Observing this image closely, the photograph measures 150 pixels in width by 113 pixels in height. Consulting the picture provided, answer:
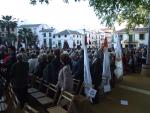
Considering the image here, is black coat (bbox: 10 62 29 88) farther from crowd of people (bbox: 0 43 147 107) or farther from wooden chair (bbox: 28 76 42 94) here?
wooden chair (bbox: 28 76 42 94)

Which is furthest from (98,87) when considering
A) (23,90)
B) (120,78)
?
(120,78)

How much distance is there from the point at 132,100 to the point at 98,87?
1.29 m

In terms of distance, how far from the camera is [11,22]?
2918 inches

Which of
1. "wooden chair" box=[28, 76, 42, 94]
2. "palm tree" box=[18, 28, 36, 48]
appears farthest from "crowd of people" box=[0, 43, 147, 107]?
"palm tree" box=[18, 28, 36, 48]

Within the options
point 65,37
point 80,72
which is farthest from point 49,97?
point 65,37

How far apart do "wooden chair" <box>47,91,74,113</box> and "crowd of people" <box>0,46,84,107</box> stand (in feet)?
0.75

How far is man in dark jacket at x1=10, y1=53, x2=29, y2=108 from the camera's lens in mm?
7516

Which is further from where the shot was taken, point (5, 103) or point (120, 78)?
point (120, 78)

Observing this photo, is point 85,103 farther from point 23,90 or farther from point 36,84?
point 36,84

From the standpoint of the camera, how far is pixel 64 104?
23.9 feet

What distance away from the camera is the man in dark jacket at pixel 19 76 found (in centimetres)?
752

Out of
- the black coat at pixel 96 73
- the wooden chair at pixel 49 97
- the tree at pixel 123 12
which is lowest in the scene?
the wooden chair at pixel 49 97

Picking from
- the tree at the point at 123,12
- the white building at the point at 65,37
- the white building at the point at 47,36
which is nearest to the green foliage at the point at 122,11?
the tree at the point at 123,12

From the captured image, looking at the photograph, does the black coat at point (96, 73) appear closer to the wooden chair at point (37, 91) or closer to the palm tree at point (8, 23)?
the wooden chair at point (37, 91)
